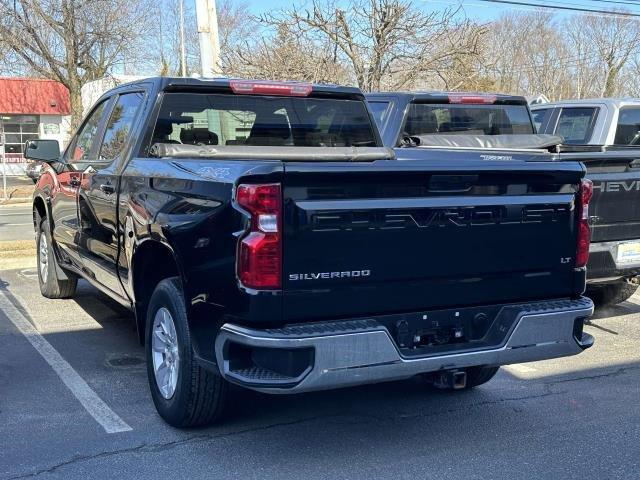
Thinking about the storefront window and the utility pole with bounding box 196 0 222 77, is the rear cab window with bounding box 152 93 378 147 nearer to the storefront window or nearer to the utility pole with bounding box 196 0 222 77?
the utility pole with bounding box 196 0 222 77

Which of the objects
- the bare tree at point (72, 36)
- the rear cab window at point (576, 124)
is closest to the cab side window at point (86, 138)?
the rear cab window at point (576, 124)

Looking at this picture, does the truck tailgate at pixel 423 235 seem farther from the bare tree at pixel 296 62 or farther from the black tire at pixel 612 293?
the bare tree at pixel 296 62

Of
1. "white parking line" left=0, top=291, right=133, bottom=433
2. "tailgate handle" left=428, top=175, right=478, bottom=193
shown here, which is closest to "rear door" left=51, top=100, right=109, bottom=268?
"white parking line" left=0, top=291, right=133, bottom=433

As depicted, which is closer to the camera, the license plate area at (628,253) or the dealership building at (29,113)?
the license plate area at (628,253)

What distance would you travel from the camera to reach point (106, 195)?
5250mm

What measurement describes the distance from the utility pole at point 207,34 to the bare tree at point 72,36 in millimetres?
14148

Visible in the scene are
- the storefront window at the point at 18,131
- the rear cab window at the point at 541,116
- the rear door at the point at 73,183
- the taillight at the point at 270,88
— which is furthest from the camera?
the storefront window at the point at 18,131

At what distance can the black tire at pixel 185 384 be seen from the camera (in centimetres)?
402

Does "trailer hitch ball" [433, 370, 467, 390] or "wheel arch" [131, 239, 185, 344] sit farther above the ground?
"wheel arch" [131, 239, 185, 344]

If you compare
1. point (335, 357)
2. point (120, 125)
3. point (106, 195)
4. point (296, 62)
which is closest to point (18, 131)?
point (296, 62)

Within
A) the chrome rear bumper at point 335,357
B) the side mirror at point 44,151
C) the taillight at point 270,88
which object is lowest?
the chrome rear bumper at point 335,357

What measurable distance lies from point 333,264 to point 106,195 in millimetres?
2350

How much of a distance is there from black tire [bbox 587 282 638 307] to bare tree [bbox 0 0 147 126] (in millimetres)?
22208

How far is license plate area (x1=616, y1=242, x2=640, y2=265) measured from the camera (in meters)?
6.24
